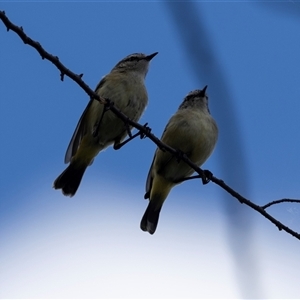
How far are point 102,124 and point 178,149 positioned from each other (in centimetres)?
89

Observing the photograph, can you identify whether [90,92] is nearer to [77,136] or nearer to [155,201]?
[77,136]

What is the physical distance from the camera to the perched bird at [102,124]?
20.8 ft

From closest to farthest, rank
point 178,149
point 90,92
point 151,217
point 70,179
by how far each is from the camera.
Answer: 1. point 90,92
2. point 178,149
3. point 70,179
4. point 151,217

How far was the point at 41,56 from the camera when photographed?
3428 millimetres

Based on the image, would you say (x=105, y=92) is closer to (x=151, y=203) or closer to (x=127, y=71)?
(x=127, y=71)

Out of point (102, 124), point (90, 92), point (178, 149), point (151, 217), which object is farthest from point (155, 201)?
point (90, 92)

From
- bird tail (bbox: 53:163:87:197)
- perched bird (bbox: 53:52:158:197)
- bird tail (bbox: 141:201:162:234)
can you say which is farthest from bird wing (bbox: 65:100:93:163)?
bird tail (bbox: 141:201:162:234)

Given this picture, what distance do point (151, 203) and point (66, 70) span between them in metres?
3.46

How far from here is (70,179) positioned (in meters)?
6.72

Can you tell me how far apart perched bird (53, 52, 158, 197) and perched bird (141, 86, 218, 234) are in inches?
18.6

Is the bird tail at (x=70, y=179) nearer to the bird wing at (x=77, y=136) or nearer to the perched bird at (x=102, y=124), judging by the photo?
the perched bird at (x=102, y=124)

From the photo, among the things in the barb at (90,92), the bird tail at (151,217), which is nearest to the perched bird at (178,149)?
the bird tail at (151,217)

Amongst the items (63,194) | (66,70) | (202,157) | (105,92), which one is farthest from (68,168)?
(66,70)

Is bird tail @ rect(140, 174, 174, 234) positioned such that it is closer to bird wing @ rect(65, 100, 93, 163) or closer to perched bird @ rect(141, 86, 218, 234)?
perched bird @ rect(141, 86, 218, 234)
